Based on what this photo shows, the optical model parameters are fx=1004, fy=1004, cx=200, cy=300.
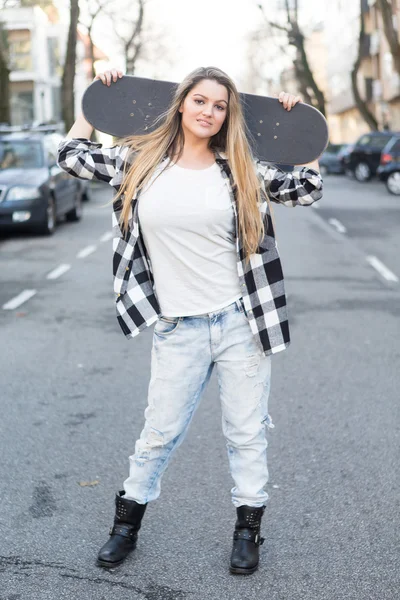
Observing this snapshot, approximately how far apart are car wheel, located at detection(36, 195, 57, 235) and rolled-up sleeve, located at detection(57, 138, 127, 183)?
43.3 ft

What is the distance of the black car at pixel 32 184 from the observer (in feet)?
53.4

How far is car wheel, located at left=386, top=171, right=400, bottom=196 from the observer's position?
2752cm

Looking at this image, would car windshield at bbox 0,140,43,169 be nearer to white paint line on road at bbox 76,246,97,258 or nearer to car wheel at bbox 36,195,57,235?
car wheel at bbox 36,195,57,235

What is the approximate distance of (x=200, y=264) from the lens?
348cm

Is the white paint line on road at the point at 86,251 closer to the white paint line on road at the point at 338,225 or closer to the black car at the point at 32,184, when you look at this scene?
the black car at the point at 32,184

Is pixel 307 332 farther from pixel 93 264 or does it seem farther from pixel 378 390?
pixel 93 264

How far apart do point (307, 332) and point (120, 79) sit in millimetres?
5155

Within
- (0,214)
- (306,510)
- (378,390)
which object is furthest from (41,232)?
(306,510)

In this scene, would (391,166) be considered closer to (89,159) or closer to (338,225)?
(338,225)

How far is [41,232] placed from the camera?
17.4 metres

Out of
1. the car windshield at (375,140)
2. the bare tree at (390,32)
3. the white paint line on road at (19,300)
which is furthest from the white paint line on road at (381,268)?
the car windshield at (375,140)

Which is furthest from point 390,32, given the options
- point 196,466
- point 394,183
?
point 196,466

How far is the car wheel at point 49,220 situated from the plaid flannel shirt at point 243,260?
523 inches

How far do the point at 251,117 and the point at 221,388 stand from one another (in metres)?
0.98
